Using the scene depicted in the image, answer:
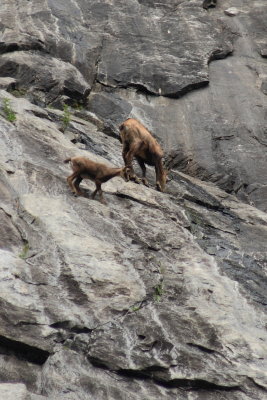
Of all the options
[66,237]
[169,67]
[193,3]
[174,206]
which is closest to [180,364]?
[66,237]

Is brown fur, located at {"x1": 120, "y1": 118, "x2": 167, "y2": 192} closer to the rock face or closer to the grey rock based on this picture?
the rock face

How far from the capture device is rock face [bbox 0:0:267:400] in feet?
45.3

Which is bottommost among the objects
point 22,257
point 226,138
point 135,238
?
point 226,138

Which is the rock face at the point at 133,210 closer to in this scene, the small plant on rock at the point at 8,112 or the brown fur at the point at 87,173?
the small plant on rock at the point at 8,112

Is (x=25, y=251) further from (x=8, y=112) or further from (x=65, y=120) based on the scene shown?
(x=65, y=120)

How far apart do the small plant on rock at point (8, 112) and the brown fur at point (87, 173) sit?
87.1 inches

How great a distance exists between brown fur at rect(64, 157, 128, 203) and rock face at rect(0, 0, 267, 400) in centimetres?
25

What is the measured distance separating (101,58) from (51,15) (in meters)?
2.25

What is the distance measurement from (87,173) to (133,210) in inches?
50.7

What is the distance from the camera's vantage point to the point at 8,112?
67.6 ft

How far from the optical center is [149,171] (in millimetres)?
22953

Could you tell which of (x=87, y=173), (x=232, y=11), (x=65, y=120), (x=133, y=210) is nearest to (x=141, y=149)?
(x=65, y=120)

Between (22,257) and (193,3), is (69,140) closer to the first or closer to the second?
(22,257)

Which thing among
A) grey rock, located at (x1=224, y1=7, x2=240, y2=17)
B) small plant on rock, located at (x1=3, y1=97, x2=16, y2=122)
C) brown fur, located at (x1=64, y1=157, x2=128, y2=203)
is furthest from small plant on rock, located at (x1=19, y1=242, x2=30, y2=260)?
grey rock, located at (x1=224, y1=7, x2=240, y2=17)
